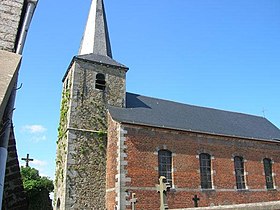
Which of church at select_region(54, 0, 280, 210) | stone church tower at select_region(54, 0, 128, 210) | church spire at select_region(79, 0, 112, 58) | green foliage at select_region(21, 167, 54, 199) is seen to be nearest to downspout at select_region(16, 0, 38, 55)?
church at select_region(54, 0, 280, 210)

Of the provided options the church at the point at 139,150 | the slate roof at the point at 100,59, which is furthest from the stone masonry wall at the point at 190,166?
the slate roof at the point at 100,59

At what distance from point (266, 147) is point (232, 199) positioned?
202 inches

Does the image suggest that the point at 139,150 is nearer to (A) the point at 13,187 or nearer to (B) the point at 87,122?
(B) the point at 87,122

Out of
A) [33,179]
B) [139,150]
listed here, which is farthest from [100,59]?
[33,179]

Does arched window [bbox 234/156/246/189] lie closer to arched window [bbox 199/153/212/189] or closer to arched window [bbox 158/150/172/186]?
arched window [bbox 199/153/212/189]

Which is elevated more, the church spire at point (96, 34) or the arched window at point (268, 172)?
the church spire at point (96, 34)

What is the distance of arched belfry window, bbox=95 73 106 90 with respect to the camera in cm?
1911

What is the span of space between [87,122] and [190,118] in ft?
24.1

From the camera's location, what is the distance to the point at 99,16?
22641 millimetres

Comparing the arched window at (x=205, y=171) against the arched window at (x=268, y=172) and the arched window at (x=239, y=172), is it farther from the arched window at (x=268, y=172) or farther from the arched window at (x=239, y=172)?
the arched window at (x=268, y=172)

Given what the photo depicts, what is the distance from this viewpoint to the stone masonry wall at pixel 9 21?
3.26 meters

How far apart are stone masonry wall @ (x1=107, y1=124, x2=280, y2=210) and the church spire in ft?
22.3

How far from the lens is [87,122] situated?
1770cm

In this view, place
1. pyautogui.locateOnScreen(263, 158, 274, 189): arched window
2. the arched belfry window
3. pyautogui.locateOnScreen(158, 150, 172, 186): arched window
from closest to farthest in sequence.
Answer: pyautogui.locateOnScreen(158, 150, 172, 186): arched window
the arched belfry window
pyautogui.locateOnScreen(263, 158, 274, 189): arched window
